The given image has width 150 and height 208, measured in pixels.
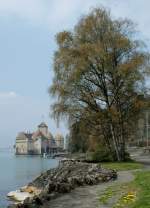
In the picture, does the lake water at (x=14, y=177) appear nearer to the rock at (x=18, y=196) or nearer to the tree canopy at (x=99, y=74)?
the rock at (x=18, y=196)

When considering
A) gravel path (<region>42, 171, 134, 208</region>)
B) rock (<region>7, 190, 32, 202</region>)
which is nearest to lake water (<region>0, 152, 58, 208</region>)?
rock (<region>7, 190, 32, 202</region>)

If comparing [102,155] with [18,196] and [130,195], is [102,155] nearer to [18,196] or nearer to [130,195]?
[18,196]

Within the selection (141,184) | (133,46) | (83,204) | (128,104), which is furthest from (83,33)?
(83,204)

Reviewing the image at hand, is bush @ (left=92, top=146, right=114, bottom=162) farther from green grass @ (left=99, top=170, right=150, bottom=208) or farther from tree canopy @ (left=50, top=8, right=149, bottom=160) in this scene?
green grass @ (left=99, top=170, right=150, bottom=208)

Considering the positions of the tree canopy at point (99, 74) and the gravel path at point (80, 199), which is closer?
the gravel path at point (80, 199)

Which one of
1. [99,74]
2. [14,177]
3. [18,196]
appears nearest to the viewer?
[18,196]

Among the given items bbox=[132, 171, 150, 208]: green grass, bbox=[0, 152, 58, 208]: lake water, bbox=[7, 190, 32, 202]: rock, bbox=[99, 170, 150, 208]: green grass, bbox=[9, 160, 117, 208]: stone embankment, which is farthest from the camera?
bbox=[0, 152, 58, 208]: lake water

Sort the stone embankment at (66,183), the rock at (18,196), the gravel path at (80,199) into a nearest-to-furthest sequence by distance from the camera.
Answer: the gravel path at (80,199) < the stone embankment at (66,183) < the rock at (18,196)

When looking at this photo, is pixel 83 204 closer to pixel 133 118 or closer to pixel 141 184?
pixel 141 184

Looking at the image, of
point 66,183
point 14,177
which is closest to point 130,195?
point 66,183

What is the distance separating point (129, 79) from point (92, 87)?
148 inches

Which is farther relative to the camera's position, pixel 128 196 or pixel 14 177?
pixel 14 177

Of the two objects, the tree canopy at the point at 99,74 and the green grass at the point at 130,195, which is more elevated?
the tree canopy at the point at 99,74

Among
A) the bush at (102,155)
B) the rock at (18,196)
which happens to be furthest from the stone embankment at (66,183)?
the bush at (102,155)
